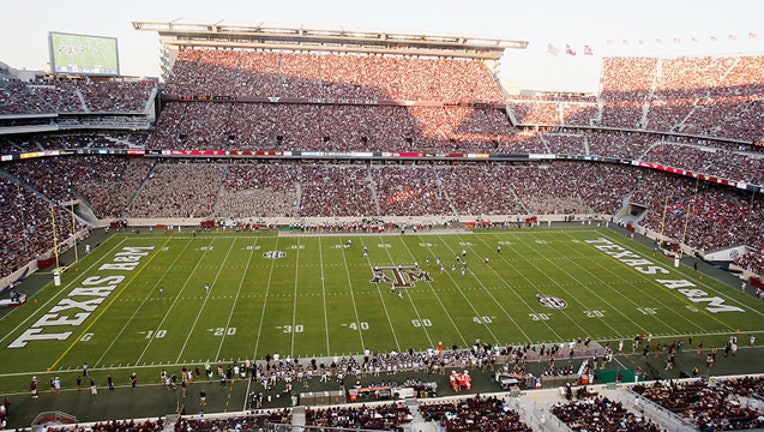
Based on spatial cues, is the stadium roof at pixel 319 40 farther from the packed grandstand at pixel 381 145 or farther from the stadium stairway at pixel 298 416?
the stadium stairway at pixel 298 416

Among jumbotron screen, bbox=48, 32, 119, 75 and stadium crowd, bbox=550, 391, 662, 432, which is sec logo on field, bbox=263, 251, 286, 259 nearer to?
stadium crowd, bbox=550, 391, 662, 432

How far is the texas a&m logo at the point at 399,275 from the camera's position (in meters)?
31.1

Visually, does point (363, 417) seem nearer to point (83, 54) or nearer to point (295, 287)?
point (295, 287)

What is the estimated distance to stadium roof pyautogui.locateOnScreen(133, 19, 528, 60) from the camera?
5981cm

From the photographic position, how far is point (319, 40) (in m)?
62.9

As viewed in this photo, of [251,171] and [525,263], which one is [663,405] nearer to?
[525,263]

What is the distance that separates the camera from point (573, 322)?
26.2 meters

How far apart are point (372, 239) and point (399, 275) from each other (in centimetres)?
833

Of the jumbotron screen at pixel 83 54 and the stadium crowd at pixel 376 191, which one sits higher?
the jumbotron screen at pixel 83 54

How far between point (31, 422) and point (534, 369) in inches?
745

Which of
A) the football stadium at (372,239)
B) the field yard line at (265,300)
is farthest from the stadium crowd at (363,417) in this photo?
the field yard line at (265,300)

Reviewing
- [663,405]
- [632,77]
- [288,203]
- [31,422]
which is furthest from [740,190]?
[31,422]

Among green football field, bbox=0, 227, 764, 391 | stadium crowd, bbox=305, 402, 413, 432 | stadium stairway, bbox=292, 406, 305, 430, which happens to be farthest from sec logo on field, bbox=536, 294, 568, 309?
stadium stairway, bbox=292, 406, 305, 430

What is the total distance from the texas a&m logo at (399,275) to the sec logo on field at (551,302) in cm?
657
